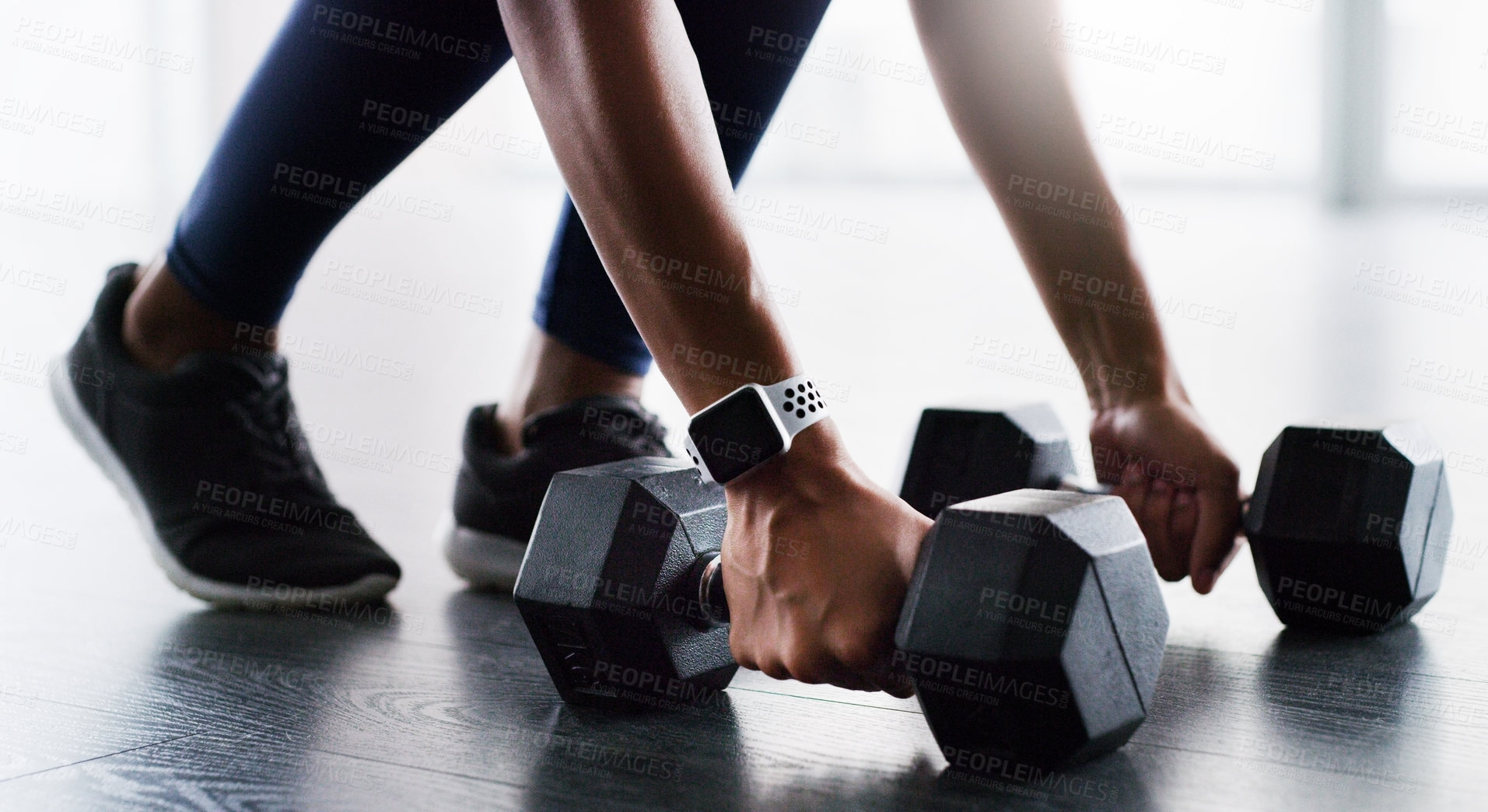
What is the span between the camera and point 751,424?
648 millimetres

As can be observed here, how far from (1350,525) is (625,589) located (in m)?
0.50

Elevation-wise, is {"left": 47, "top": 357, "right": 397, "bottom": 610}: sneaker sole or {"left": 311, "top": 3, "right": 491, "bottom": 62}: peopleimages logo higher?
{"left": 311, "top": 3, "right": 491, "bottom": 62}: peopleimages logo

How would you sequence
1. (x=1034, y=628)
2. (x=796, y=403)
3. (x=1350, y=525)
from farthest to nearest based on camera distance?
(x=1350, y=525) < (x=796, y=403) < (x=1034, y=628)

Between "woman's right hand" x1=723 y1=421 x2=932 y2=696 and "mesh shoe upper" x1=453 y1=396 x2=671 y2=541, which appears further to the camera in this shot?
"mesh shoe upper" x1=453 y1=396 x2=671 y2=541

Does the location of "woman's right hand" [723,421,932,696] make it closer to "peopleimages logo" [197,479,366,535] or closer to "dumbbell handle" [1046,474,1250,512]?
"dumbbell handle" [1046,474,1250,512]

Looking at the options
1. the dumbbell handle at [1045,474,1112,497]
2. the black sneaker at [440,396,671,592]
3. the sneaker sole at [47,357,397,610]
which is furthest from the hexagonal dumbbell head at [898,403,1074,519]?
the sneaker sole at [47,357,397,610]

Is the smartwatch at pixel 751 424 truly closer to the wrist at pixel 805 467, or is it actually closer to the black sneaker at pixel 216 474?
the wrist at pixel 805 467

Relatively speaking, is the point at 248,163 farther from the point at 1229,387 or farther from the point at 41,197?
the point at 41,197

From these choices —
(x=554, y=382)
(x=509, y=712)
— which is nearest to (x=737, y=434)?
(x=509, y=712)

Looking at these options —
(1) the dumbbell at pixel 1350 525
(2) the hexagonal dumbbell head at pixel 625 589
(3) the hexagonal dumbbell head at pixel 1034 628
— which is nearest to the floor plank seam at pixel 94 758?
(2) the hexagonal dumbbell head at pixel 625 589

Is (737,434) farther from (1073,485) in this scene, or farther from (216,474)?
(216,474)

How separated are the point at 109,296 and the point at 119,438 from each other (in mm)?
129

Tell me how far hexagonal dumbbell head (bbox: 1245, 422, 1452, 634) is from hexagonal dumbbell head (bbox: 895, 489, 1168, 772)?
32 centimetres

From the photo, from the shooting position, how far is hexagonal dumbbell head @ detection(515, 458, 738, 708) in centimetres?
72
